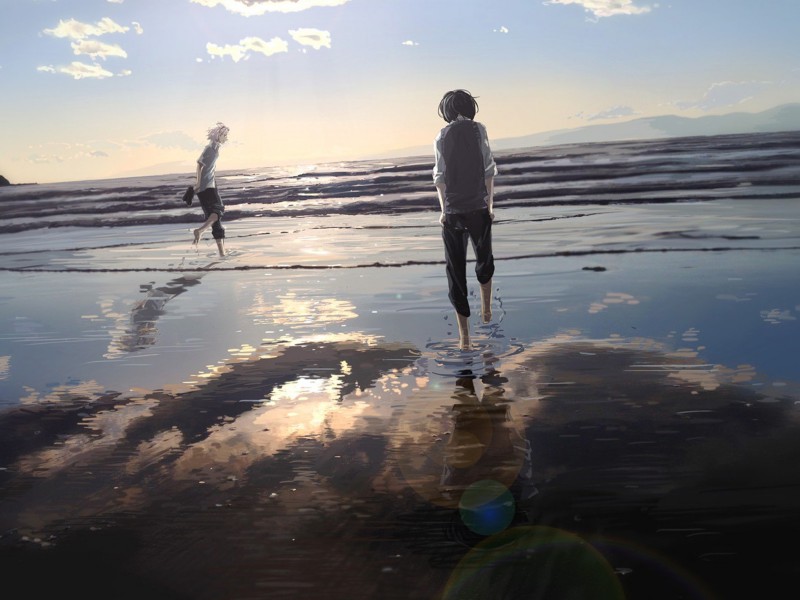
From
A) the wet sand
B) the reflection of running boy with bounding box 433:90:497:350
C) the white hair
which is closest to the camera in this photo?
the wet sand

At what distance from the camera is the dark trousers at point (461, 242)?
5.88 meters

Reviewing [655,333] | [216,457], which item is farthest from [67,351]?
[655,333]

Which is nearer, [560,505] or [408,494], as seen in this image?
[560,505]

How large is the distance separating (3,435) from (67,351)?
2.35 m

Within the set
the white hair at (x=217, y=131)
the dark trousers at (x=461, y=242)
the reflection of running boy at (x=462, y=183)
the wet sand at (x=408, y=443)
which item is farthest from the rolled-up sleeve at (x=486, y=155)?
the white hair at (x=217, y=131)

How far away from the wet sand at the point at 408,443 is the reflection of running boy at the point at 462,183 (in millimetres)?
714

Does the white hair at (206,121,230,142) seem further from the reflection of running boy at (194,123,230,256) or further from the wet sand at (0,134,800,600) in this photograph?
the wet sand at (0,134,800,600)

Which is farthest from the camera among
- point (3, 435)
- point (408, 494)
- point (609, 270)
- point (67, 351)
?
point (609, 270)

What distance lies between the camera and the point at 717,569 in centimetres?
264

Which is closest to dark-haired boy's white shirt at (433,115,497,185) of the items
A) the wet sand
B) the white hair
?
the wet sand

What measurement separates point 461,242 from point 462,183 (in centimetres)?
47

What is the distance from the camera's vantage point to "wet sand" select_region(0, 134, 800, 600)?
2.77m

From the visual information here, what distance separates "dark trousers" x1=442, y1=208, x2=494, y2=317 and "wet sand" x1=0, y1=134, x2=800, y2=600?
1.59ft

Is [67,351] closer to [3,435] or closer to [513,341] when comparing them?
[3,435]
